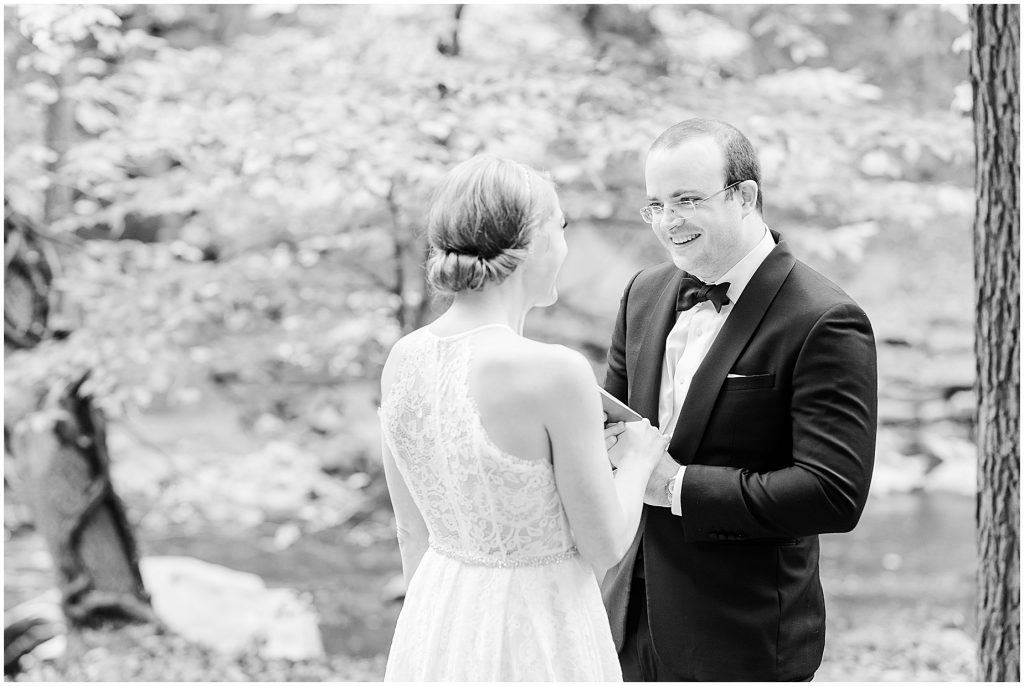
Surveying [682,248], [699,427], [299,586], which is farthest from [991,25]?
[299,586]

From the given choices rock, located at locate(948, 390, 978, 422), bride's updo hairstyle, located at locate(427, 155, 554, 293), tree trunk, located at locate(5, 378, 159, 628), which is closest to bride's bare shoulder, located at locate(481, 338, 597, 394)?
bride's updo hairstyle, located at locate(427, 155, 554, 293)

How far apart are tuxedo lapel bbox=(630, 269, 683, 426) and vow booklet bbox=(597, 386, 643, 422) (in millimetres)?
206

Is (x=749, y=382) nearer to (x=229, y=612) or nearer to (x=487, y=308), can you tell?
(x=487, y=308)

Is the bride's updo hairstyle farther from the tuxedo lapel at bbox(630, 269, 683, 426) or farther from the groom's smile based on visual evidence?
the tuxedo lapel at bbox(630, 269, 683, 426)

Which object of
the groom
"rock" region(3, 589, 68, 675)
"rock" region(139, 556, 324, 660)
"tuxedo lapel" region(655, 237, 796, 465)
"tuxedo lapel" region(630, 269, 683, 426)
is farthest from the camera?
"rock" region(139, 556, 324, 660)

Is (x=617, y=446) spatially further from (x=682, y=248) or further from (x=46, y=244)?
(x=46, y=244)

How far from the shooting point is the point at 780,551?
6.09ft

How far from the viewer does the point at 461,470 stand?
62.2 inches

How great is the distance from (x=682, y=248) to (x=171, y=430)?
6.92 meters

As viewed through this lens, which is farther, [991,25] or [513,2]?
[513,2]

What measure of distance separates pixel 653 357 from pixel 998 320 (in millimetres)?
1181

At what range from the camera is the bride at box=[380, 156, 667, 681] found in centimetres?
151

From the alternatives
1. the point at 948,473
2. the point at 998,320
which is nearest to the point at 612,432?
the point at 998,320

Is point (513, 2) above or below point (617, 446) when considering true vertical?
above
